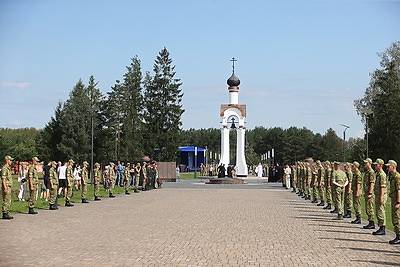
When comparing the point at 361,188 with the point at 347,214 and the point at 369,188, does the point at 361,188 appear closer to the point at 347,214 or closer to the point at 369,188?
the point at 347,214

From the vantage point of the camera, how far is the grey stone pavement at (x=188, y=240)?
10.7 meters

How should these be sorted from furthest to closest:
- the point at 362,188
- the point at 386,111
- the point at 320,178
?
the point at 386,111 < the point at 320,178 < the point at 362,188

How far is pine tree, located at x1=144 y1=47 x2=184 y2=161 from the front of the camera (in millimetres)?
73188

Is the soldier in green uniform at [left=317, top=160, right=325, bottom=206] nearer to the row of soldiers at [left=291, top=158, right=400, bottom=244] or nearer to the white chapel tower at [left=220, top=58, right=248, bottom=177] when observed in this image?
the row of soldiers at [left=291, top=158, right=400, bottom=244]

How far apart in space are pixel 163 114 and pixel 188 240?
60953mm

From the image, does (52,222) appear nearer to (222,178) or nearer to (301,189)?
(301,189)

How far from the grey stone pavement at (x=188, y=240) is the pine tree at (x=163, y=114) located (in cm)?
5247

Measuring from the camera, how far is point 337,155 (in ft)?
396

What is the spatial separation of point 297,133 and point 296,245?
435ft

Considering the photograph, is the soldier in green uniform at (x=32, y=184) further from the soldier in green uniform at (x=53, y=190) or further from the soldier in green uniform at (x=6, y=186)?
the soldier in green uniform at (x=6, y=186)

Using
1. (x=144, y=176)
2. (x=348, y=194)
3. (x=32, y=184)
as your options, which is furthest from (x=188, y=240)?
(x=144, y=176)

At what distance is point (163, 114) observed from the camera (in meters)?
73.9

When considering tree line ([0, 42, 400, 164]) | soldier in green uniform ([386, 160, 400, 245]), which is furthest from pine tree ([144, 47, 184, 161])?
soldier in green uniform ([386, 160, 400, 245])

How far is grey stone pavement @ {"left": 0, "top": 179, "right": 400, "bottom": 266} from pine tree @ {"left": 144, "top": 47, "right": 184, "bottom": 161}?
5247 centimetres
